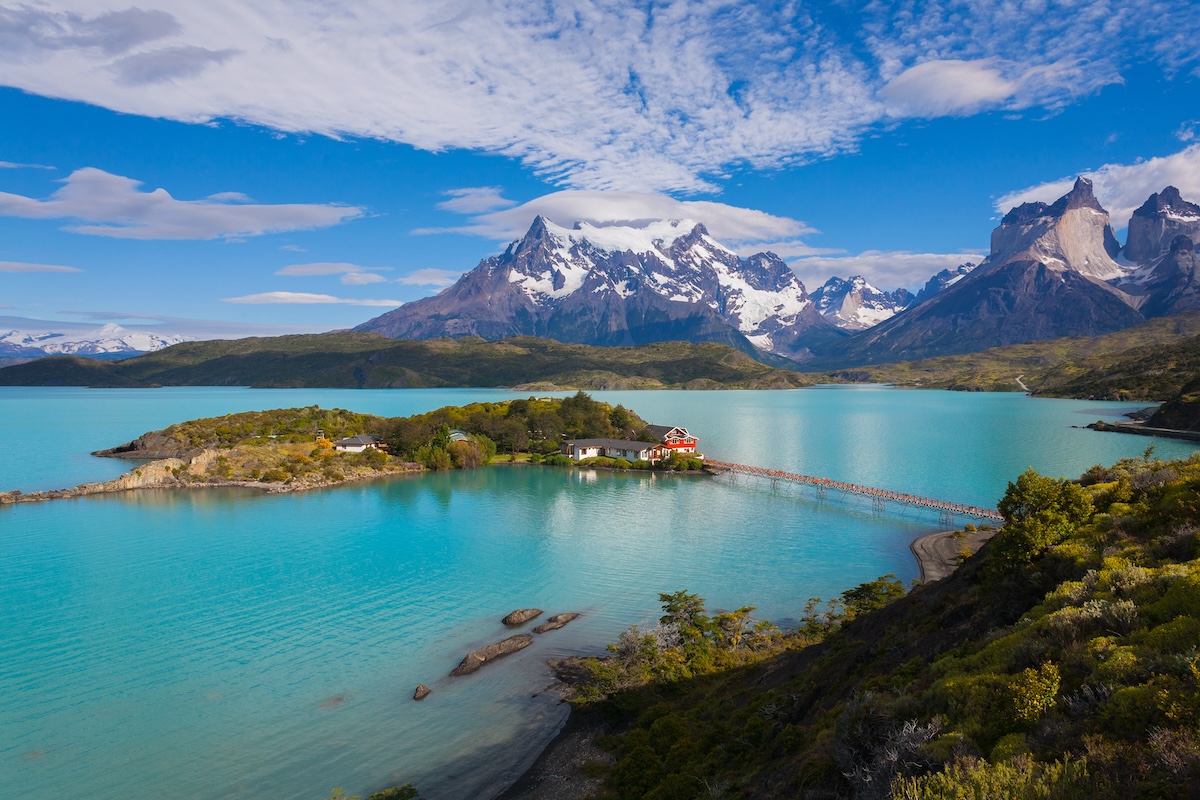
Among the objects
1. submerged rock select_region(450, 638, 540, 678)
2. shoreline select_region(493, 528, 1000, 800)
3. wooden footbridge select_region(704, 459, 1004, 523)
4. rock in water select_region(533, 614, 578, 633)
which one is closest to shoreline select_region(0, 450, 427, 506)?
wooden footbridge select_region(704, 459, 1004, 523)

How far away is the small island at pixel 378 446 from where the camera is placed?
87812 millimetres

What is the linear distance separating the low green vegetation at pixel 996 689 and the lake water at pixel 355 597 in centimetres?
863

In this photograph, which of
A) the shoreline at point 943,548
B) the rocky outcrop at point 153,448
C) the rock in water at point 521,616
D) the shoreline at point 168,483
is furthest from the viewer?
the rocky outcrop at point 153,448

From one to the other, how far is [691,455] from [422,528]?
164ft

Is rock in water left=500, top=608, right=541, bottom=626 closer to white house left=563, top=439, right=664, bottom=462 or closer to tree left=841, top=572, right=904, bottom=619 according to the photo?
tree left=841, top=572, right=904, bottom=619

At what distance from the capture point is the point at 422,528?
63.4 meters

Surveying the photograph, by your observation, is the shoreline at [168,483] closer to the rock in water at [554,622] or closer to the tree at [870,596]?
the rock in water at [554,622]

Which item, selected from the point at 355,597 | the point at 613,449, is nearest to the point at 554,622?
the point at 355,597

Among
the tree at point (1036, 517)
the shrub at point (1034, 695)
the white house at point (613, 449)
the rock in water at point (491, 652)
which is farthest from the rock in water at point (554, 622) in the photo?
the white house at point (613, 449)

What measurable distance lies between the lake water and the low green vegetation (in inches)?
340

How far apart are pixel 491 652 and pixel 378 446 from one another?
8005 cm

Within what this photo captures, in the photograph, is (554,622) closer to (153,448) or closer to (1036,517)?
(1036,517)

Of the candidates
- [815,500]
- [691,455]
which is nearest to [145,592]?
[815,500]

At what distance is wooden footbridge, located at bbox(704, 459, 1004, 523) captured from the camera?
6197cm
